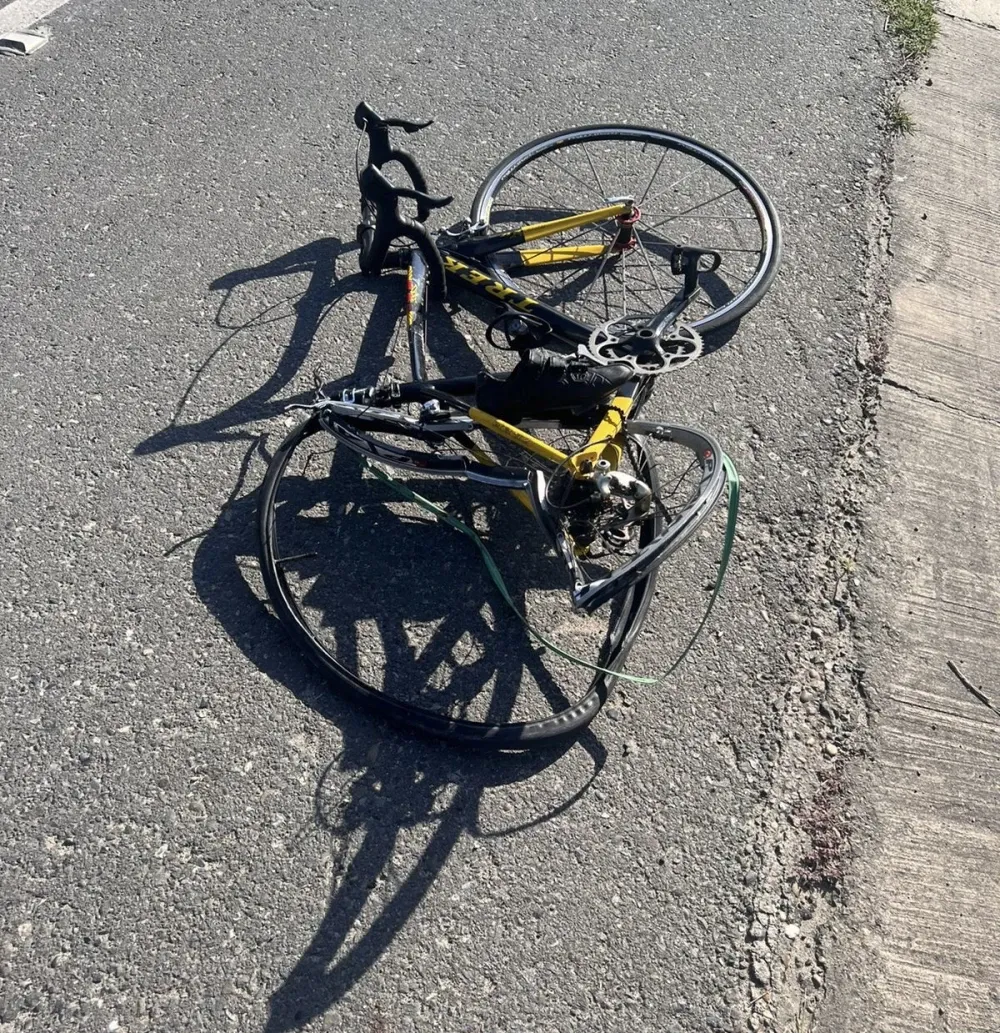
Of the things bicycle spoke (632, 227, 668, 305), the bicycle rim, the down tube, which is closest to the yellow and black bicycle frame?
the down tube

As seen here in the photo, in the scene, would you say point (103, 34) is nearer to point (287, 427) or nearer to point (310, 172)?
point (310, 172)

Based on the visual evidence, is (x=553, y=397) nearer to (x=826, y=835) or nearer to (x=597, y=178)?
(x=826, y=835)

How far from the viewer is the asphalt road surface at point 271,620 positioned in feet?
8.11

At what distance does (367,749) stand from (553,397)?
1181 millimetres

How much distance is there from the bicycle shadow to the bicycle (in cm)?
5

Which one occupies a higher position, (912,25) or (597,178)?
(912,25)

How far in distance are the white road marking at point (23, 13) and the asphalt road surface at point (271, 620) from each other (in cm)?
10

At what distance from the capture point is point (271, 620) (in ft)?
9.98

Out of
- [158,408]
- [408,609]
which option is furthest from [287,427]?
[408,609]

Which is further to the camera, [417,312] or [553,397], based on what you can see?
[417,312]

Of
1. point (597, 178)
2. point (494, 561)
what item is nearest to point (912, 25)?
point (597, 178)

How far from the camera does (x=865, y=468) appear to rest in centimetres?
368

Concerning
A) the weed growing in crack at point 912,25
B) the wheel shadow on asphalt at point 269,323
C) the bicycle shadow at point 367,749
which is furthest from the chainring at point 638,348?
the weed growing in crack at point 912,25

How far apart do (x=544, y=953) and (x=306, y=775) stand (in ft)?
2.67
